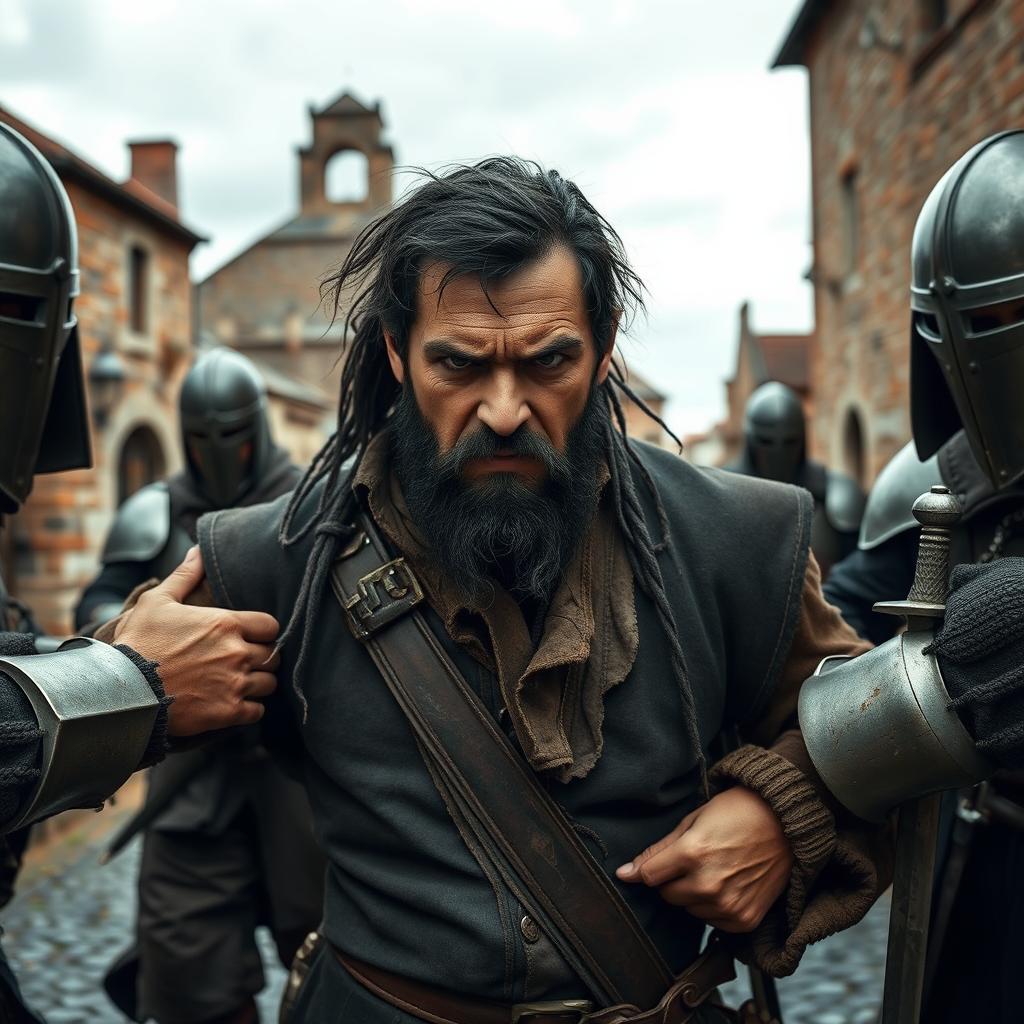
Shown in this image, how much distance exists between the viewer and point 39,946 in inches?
226

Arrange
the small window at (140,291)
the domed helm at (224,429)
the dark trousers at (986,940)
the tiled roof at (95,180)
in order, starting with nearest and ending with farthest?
the dark trousers at (986,940), the domed helm at (224,429), the tiled roof at (95,180), the small window at (140,291)

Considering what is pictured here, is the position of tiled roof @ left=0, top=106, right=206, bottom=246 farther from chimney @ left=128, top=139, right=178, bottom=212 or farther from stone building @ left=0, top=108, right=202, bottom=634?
chimney @ left=128, top=139, right=178, bottom=212

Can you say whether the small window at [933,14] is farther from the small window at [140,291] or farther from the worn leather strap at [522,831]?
the worn leather strap at [522,831]

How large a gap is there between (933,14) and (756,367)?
71.5 ft

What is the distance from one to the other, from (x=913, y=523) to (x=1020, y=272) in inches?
22.9

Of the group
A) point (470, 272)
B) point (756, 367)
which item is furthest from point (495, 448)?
point (756, 367)

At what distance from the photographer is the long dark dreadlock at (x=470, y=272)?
1981 millimetres

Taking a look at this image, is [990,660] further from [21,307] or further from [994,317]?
[21,307]

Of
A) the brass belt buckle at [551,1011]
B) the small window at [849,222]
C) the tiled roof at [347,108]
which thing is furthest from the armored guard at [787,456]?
the tiled roof at [347,108]

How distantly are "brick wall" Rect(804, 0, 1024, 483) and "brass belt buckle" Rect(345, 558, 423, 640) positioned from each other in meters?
7.03

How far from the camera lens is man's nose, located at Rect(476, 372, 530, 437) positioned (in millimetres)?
1949

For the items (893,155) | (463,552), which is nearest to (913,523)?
(463,552)

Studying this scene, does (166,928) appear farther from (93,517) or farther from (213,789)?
(93,517)

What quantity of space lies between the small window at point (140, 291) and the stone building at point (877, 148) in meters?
8.30
